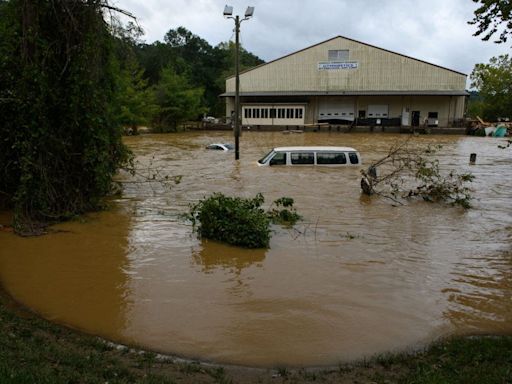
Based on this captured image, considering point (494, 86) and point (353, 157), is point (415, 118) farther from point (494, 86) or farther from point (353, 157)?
point (353, 157)

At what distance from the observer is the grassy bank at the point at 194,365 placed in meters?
4.90

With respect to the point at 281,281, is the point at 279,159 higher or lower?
higher

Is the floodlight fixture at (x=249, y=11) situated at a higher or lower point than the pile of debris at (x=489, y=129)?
higher

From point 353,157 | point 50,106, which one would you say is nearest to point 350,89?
point 353,157

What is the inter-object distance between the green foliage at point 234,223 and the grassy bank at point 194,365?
4.90 meters

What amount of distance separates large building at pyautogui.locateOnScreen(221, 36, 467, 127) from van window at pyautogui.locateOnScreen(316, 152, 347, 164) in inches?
1481

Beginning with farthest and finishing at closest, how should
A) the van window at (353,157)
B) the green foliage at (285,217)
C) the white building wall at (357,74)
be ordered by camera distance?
the white building wall at (357,74), the van window at (353,157), the green foliage at (285,217)

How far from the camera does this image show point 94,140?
42.9ft

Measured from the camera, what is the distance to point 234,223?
1107cm

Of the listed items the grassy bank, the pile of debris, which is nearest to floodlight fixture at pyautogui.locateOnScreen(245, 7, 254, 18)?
the grassy bank

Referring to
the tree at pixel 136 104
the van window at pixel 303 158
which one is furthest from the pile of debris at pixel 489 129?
the van window at pixel 303 158

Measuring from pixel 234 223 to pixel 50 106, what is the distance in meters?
5.84

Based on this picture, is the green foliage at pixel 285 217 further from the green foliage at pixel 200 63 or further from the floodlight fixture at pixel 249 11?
the green foliage at pixel 200 63

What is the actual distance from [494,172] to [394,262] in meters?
17.6
